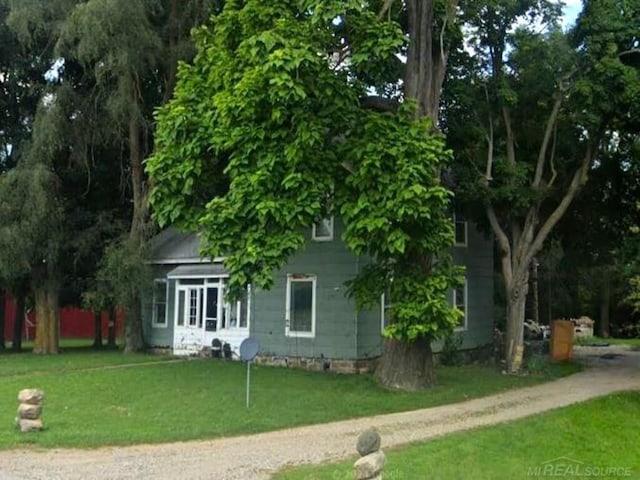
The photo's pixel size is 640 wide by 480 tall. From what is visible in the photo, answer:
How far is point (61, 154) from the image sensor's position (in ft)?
86.4

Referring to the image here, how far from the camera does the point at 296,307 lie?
852 inches

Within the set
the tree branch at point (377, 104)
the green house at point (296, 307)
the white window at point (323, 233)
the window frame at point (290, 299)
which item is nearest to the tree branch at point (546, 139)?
the green house at point (296, 307)

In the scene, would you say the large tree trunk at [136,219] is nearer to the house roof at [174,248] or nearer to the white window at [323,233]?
the house roof at [174,248]

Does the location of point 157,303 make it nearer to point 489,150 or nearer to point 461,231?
point 461,231

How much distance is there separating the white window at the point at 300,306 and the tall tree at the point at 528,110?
519 centimetres

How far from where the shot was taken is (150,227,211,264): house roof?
2544cm

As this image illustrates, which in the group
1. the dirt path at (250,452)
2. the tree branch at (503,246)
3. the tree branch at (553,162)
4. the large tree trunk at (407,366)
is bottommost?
the dirt path at (250,452)

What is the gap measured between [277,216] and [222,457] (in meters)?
4.96

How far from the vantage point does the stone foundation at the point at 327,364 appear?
2023 centimetres

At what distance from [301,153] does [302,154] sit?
6 centimetres

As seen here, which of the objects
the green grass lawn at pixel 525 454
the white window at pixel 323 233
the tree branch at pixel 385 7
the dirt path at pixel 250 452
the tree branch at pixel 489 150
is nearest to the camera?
the green grass lawn at pixel 525 454

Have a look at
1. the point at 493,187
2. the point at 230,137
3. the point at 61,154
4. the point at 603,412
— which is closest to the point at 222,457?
the point at 230,137

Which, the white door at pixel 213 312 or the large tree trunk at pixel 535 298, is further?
the large tree trunk at pixel 535 298

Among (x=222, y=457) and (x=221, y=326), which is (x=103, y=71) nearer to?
(x=221, y=326)
